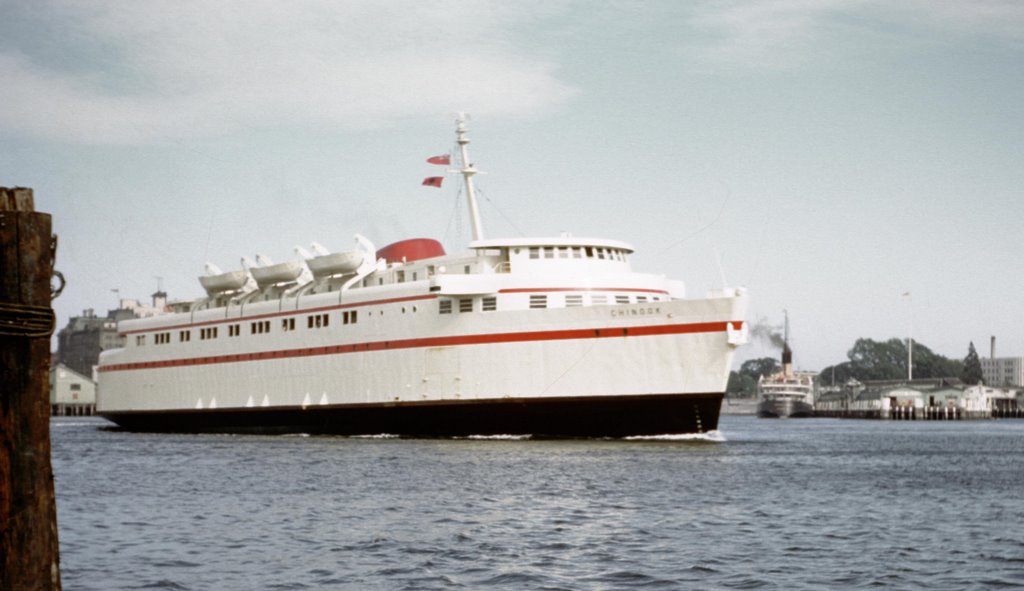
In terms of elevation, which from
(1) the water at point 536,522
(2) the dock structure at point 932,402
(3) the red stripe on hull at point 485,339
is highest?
(3) the red stripe on hull at point 485,339

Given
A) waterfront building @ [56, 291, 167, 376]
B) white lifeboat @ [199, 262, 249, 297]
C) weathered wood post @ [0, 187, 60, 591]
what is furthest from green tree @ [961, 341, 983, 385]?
weathered wood post @ [0, 187, 60, 591]

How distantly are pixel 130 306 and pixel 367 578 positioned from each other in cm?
16403

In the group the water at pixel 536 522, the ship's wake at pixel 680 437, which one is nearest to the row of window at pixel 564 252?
the ship's wake at pixel 680 437

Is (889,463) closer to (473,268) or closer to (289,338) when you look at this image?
(473,268)

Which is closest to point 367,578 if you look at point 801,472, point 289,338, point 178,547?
point 178,547

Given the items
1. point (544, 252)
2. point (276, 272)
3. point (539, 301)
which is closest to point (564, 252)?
point (544, 252)

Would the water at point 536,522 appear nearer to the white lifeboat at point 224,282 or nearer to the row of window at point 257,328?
the row of window at point 257,328

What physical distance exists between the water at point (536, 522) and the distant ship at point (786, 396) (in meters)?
120

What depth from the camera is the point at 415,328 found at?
44.4m

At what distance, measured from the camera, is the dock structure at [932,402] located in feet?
422

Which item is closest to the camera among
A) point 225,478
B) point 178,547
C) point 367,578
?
point 367,578

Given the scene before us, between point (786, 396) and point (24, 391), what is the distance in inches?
6013

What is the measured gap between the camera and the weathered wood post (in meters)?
7.45

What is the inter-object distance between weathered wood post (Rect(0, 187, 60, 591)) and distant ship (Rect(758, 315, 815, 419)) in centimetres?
15092
